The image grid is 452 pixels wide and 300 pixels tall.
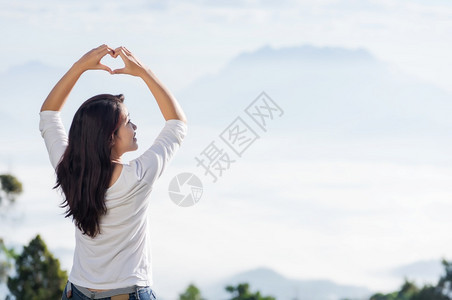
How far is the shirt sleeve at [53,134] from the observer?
2305mm

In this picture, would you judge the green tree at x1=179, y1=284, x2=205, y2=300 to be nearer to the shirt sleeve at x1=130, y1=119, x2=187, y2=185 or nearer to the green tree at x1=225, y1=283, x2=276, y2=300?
the green tree at x1=225, y1=283, x2=276, y2=300

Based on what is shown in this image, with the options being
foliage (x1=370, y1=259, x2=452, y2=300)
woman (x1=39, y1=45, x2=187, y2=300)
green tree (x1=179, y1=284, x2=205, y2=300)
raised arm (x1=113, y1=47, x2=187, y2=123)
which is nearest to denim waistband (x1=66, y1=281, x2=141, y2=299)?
woman (x1=39, y1=45, x2=187, y2=300)

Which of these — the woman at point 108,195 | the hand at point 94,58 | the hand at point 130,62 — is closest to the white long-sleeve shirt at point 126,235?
the woman at point 108,195

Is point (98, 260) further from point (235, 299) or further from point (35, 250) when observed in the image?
point (235, 299)

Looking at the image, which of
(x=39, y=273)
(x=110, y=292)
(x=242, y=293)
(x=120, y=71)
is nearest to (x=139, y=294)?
(x=110, y=292)

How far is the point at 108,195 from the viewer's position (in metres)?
2.17

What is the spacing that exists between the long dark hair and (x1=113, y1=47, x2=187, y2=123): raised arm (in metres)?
0.16

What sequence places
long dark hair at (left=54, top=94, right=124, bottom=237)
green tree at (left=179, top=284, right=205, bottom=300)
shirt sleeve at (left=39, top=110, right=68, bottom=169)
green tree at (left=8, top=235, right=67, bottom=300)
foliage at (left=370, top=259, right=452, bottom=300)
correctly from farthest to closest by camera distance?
green tree at (left=179, top=284, right=205, bottom=300), foliage at (left=370, top=259, right=452, bottom=300), green tree at (left=8, top=235, right=67, bottom=300), shirt sleeve at (left=39, top=110, right=68, bottom=169), long dark hair at (left=54, top=94, right=124, bottom=237)

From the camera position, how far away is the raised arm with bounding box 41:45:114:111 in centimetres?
235

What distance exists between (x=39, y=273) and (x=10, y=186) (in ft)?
10.4

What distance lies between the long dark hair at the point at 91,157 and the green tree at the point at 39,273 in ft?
27.3

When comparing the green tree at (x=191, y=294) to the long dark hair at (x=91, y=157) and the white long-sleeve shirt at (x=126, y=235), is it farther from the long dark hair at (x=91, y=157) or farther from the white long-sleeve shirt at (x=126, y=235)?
the long dark hair at (x=91, y=157)

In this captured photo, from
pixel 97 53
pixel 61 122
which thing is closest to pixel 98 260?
pixel 61 122

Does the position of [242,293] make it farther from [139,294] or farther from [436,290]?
[139,294]
